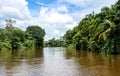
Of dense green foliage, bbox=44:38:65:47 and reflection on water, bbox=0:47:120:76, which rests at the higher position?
dense green foliage, bbox=44:38:65:47

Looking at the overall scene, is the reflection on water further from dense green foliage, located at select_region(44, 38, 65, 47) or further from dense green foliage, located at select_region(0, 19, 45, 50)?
dense green foliage, located at select_region(44, 38, 65, 47)

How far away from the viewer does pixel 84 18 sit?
59.9m

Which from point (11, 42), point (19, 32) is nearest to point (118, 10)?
point (11, 42)

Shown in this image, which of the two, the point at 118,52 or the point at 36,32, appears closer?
the point at 118,52

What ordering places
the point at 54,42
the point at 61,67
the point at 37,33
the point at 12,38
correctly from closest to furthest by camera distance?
the point at 61,67 → the point at 12,38 → the point at 37,33 → the point at 54,42

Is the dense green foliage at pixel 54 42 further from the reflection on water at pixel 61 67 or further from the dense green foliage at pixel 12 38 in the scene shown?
the reflection on water at pixel 61 67

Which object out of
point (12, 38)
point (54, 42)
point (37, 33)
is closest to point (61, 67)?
point (12, 38)

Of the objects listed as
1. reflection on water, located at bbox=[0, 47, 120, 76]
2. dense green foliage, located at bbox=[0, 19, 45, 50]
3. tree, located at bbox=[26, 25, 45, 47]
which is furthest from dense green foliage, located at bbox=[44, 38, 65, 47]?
reflection on water, located at bbox=[0, 47, 120, 76]

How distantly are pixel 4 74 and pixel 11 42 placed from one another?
170 feet

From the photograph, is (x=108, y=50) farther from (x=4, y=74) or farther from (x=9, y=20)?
(x=9, y=20)

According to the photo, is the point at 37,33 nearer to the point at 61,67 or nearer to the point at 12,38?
the point at 12,38

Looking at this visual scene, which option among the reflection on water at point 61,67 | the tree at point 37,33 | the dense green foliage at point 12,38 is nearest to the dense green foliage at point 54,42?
the tree at point 37,33

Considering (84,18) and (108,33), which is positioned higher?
(84,18)

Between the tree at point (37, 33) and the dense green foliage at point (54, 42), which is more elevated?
the tree at point (37, 33)
